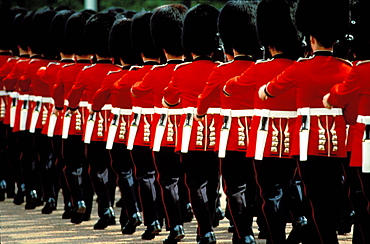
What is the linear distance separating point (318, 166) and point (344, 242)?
1.47m

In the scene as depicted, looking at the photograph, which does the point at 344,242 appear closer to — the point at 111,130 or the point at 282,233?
the point at 282,233

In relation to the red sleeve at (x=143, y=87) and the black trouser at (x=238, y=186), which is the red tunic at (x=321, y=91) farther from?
the red sleeve at (x=143, y=87)

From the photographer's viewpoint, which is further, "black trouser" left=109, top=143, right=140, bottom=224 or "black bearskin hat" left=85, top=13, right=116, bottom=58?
"black bearskin hat" left=85, top=13, right=116, bottom=58

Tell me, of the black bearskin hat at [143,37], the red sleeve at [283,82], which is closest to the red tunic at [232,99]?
the red sleeve at [283,82]

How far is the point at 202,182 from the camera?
5.85 m

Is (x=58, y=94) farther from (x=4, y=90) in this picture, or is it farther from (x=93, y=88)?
(x=4, y=90)

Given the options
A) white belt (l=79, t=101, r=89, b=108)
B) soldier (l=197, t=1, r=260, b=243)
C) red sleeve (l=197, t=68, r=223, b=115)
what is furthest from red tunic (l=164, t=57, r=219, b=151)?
white belt (l=79, t=101, r=89, b=108)

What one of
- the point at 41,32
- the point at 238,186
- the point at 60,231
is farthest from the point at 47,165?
the point at 238,186

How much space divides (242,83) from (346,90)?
86cm

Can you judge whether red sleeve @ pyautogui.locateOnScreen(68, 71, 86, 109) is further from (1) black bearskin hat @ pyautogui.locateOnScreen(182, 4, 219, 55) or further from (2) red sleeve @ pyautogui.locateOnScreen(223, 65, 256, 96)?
(2) red sleeve @ pyautogui.locateOnScreen(223, 65, 256, 96)

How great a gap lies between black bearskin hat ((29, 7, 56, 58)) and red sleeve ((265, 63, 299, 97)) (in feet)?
13.1

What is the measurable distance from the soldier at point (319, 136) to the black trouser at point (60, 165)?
3109 mm

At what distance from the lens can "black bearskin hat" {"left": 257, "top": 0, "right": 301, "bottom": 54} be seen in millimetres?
5367

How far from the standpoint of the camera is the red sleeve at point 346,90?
15.0 feet
